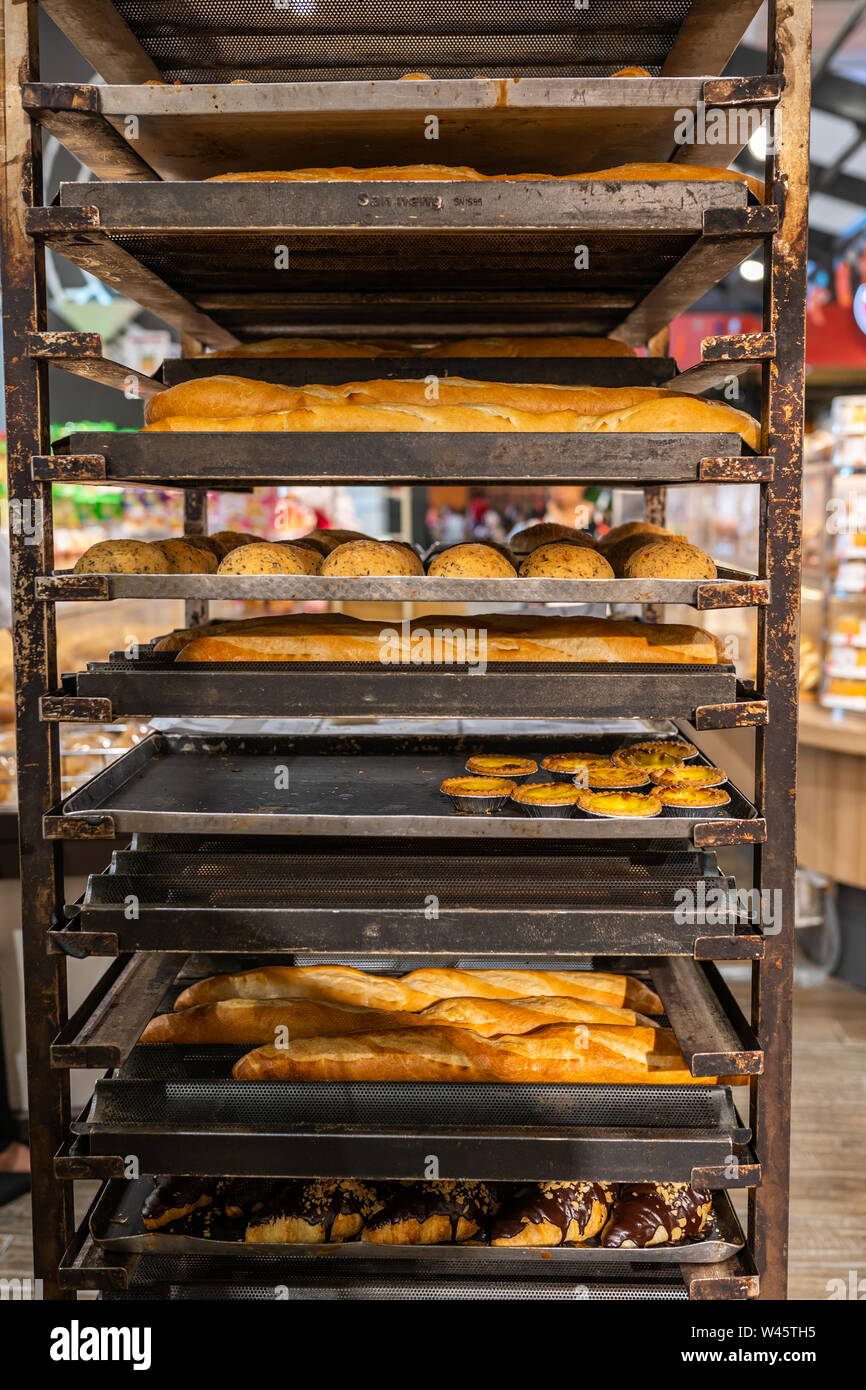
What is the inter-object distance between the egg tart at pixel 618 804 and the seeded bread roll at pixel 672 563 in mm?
394

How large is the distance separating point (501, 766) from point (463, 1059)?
0.56 meters

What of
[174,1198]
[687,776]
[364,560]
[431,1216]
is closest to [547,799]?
[687,776]

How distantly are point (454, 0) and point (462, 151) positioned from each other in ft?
0.80

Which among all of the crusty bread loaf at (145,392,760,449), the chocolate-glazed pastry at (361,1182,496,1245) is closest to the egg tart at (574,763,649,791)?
the crusty bread loaf at (145,392,760,449)

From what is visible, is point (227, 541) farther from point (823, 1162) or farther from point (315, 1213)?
point (823, 1162)

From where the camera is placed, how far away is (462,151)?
1.95 metres

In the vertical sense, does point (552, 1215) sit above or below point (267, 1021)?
below

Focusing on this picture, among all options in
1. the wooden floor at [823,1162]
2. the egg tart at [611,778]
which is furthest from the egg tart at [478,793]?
the wooden floor at [823,1162]

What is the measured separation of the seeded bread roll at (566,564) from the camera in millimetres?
1930

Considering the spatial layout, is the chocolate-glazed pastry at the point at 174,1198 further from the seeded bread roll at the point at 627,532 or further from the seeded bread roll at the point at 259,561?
the seeded bread roll at the point at 627,532

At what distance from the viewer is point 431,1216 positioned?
1832 millimetres

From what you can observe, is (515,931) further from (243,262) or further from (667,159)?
(667,159)
